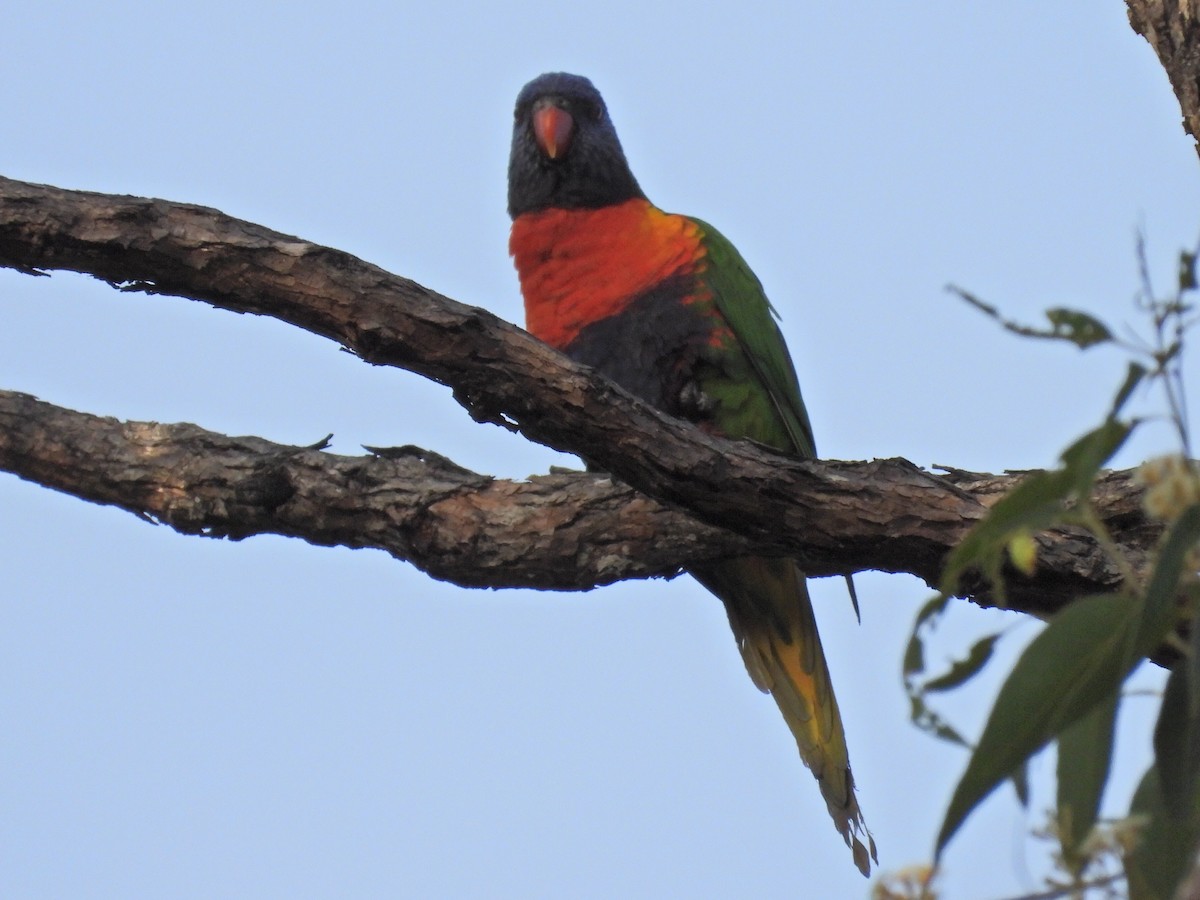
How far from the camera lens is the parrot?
150 inches

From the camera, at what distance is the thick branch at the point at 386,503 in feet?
9.52

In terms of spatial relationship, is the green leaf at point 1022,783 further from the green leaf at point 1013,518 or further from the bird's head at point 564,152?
the bird's head at point 564,152

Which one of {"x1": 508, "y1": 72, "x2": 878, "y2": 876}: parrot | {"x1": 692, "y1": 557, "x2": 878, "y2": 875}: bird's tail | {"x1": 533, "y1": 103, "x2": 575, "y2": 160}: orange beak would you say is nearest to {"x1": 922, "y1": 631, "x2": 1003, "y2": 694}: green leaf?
{"x1": 508, "y1": 72, "x2": 878, "y2": 876}: parrot

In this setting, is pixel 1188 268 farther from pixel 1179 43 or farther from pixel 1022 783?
pixel 1179 43

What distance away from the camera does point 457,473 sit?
3.03 m

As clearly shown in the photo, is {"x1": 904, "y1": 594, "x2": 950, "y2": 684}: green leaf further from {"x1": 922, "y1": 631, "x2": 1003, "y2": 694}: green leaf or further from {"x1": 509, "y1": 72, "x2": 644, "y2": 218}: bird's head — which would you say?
{"x1": 509, "y1": 72, "x2": 644, "y2": 218}: bird's head

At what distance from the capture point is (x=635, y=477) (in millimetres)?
2555

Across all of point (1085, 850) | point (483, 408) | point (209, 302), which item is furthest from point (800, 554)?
point (1085, 850)

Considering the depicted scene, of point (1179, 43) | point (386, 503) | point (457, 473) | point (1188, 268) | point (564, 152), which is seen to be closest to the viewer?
point (1188, 268)

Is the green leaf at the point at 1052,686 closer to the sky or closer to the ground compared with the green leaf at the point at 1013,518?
closer to the ground

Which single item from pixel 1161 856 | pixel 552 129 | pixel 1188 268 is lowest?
pixel 1161 856

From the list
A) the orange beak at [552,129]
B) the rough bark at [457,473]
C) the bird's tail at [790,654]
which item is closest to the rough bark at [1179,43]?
the rough bark at [457,473]

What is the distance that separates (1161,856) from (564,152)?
376 centimetres

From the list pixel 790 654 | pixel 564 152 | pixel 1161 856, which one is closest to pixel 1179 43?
pixel 1161 856
